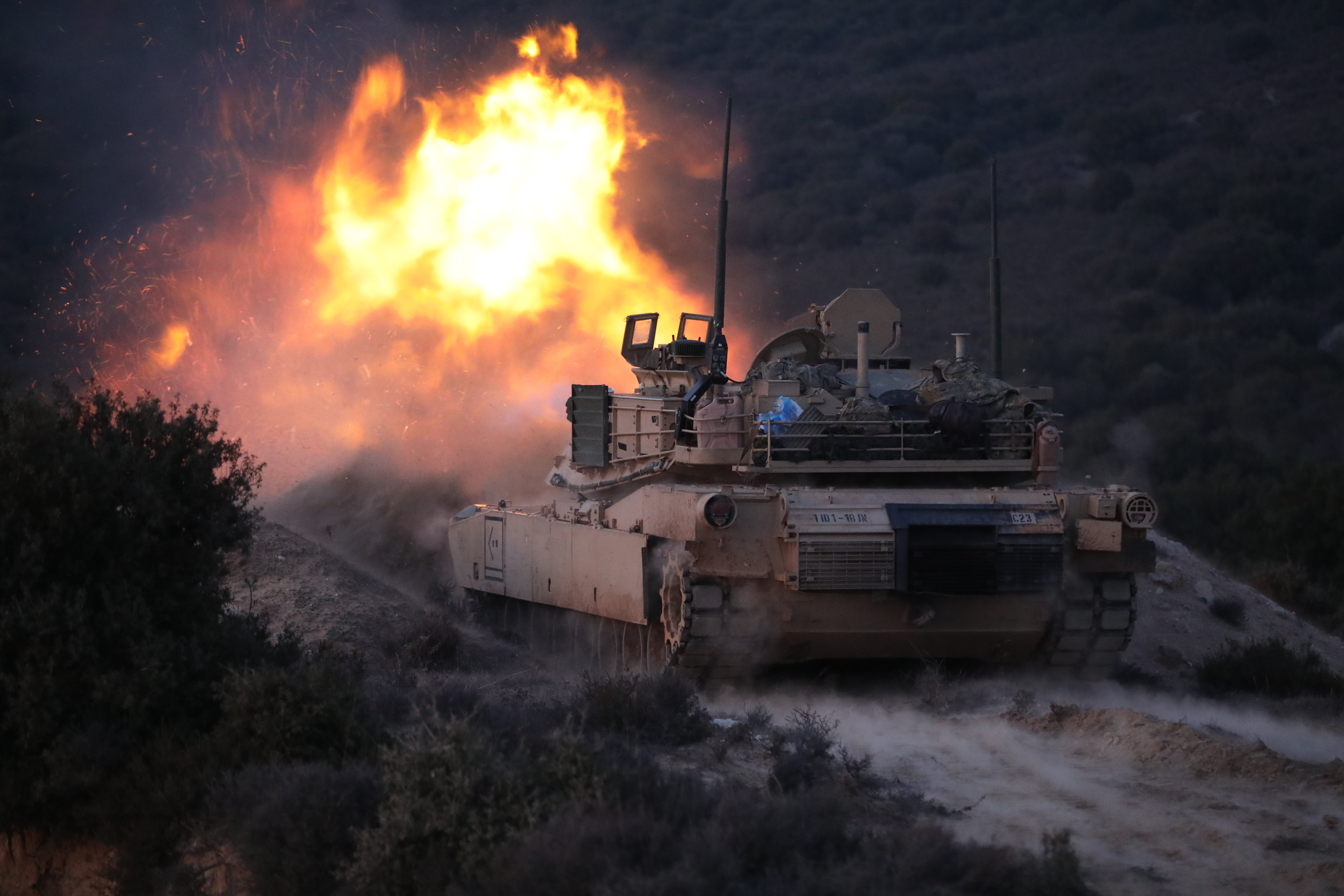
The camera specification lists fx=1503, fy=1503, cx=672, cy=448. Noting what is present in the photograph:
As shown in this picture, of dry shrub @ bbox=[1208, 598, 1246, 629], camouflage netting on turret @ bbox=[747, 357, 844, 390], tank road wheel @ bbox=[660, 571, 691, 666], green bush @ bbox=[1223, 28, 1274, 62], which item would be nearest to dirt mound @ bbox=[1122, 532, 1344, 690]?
dry shrub @ bbox=[1208, 598, 1246, 629]

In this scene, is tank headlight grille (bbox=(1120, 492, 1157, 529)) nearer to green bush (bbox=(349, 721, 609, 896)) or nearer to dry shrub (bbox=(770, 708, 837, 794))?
dry shrub (bbox=(770, 708, 837, 794))

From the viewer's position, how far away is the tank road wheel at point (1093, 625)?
496 inches

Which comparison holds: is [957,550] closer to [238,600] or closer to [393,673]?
[393,673]

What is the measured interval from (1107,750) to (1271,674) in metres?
4.56

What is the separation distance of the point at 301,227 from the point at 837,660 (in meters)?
17.0

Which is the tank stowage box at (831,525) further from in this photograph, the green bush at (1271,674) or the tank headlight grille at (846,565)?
the green bush at (1271,674)

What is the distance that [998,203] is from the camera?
43.9m

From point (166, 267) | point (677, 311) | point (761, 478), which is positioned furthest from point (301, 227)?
point (761, 478)

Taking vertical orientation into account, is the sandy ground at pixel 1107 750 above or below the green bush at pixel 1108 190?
below

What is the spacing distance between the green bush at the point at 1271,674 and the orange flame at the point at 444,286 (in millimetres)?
11518

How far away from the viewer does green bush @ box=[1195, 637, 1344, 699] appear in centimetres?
1355

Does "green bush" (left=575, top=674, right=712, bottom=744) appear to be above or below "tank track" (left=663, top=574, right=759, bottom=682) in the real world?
below

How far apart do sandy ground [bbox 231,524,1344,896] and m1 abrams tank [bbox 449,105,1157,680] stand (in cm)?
56

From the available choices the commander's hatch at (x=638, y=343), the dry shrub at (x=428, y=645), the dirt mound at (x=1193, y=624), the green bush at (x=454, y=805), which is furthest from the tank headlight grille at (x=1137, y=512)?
the dry shrub at (x=428, y=645)
